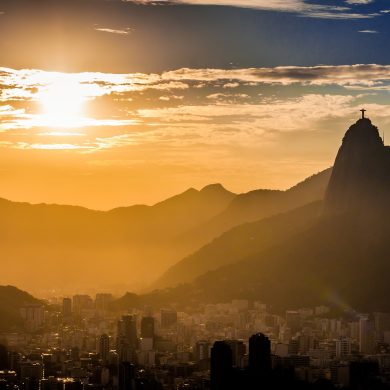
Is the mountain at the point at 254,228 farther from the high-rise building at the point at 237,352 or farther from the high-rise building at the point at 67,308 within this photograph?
the high-rise building at the point at 237,352

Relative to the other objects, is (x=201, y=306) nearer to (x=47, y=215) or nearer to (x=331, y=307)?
(x=331, y=307)

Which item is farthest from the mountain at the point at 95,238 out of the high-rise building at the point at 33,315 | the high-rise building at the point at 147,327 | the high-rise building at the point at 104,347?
the high-rise building at the point at 104,347

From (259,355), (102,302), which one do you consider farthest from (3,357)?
(102,302)

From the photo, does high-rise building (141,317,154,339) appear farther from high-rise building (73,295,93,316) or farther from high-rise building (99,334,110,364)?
high-rise building (73,295,93,316)

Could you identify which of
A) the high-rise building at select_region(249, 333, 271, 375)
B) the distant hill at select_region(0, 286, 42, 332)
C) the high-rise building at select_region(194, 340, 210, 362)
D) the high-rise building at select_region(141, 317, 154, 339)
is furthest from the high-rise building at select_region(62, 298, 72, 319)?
the high-rise building at select_region(249, 333, 271, 375)

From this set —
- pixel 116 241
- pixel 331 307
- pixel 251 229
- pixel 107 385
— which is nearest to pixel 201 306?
pixel 331 307

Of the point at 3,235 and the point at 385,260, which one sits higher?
the point at 3,235
